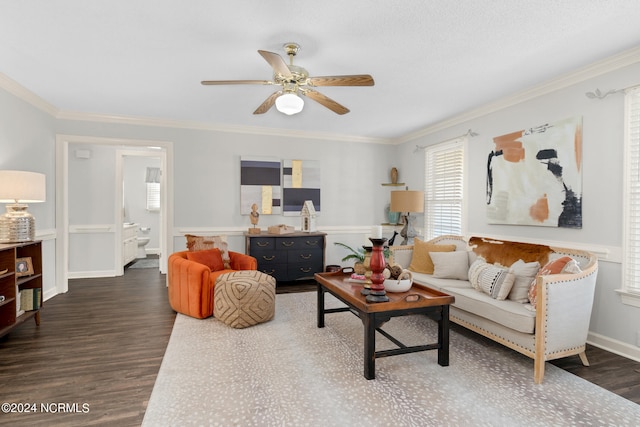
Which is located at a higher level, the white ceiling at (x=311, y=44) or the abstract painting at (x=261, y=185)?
the white ceiling at (x=311, y=44)

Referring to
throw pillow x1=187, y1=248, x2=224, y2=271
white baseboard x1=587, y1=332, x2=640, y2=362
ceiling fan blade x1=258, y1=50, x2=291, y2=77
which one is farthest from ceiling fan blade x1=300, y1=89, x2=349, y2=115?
white baseboard x1=587, y1=332, x2=640, y2=362

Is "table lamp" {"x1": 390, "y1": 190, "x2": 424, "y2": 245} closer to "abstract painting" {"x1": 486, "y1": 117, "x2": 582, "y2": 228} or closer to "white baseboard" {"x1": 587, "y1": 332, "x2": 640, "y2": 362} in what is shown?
"abstract painting" {"x1": 486, "y1": 117, "x2": 582, "y2": 228}

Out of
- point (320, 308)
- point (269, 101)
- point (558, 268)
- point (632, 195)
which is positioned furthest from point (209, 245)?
point (632, 195)

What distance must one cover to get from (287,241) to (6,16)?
3.73 meters

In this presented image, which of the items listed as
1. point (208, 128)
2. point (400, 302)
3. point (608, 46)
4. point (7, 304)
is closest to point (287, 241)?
point (208, 128)

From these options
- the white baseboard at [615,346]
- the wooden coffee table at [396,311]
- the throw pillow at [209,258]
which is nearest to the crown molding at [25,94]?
the throw pillow at [209,258]

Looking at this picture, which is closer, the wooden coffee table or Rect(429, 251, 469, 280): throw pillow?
the wooden coffee table

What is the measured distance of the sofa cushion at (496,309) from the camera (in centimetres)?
249

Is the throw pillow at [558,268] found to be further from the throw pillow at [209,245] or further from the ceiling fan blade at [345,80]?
the throw pillow at [209,245]

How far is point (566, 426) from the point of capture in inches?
74.6

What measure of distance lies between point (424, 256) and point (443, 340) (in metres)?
1.54

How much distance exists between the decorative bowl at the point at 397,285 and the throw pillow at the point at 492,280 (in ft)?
2.59

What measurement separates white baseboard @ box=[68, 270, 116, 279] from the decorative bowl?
5113mm

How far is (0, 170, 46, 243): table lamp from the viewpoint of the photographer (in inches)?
125
